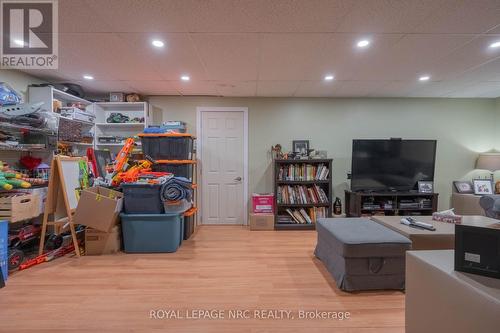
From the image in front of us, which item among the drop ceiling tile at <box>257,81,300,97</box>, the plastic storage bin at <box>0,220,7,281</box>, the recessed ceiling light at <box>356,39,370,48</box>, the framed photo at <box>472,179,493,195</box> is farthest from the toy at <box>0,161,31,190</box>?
the framed photo at <box>472,179,493,195</box>

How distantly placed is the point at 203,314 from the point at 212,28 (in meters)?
2.28

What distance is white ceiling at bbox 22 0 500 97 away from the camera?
1771mm

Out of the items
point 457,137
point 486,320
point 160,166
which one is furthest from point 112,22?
point 457,137

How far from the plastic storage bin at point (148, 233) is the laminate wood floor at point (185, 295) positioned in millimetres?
105

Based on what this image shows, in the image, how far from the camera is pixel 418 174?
13.3 ft

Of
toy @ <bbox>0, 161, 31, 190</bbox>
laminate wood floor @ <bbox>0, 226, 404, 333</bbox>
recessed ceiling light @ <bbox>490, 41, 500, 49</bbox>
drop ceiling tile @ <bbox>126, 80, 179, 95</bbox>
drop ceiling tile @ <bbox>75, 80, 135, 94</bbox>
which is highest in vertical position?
recessed ceiling light @ <bbox>490, 41, 500, 49</bbox>

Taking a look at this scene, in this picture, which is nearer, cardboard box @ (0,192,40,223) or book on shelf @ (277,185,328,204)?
cardboard box @ (0,192,40,223)

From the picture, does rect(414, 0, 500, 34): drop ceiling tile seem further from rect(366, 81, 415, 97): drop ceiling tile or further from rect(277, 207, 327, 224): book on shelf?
rect(277, 207, 327, 224): book on shelf

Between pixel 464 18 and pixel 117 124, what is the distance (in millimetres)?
4419

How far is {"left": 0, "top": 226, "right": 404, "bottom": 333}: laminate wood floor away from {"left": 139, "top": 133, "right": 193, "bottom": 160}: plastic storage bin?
1291 mm

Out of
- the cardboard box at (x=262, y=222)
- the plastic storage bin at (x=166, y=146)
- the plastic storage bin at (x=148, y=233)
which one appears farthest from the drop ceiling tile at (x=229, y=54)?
the cardboard box at (x=262, y=222)

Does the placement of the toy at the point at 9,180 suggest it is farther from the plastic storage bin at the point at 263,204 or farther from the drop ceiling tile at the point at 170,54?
the plastic storage bin at the point at 263,204

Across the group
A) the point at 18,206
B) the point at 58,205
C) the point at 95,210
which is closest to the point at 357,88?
the point at 95,210

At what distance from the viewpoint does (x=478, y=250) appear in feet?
3.35
